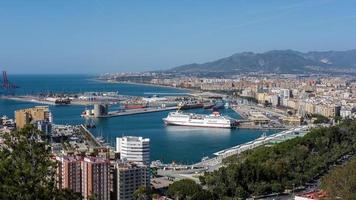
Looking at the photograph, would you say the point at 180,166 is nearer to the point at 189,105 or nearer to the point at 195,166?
the point at 195,166

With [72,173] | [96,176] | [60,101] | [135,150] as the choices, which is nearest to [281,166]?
[135,150]

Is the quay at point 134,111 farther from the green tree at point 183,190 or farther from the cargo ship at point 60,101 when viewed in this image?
the green tree at point 183,190

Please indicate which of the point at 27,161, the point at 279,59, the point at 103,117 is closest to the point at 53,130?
the point at 103,117

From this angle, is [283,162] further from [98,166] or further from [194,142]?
[194,142]

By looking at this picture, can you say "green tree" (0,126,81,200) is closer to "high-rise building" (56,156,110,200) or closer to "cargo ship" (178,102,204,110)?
"high-rise building" (56,156,110,200)

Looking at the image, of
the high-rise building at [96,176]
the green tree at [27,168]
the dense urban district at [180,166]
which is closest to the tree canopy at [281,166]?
the dense urban district at [180,166]

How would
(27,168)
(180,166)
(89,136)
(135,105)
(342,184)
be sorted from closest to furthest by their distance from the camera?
1. (27,168)
2. (342,184)
3. (180,166)
4. (89,136)
5. (135,105)
